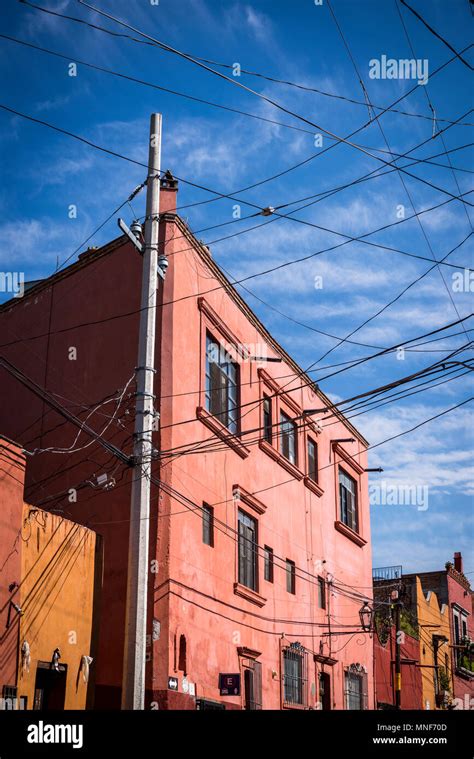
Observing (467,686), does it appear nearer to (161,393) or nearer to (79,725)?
(161,393)

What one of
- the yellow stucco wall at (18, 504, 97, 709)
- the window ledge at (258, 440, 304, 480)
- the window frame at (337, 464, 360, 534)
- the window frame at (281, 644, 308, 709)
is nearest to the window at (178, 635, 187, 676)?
the yellow stucco wall at (18, 504, 97, 709)

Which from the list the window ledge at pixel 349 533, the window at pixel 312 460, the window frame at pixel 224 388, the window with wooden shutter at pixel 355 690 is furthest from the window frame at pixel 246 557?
the window with wooden shutter at pixel 355 690

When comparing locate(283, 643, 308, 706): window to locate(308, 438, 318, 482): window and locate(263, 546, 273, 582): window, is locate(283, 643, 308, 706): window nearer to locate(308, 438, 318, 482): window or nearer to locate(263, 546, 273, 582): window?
locate(263, 546, 273, 582): window

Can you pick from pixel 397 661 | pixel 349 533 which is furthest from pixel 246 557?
pixel 397 661

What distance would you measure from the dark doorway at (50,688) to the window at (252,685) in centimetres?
622

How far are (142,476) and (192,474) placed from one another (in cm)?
606

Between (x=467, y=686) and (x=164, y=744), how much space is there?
133ft

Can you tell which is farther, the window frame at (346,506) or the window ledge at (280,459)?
the window frame at (346,506)

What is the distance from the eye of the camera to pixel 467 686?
47.5 m

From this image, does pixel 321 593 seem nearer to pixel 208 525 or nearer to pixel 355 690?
pixel 355 690

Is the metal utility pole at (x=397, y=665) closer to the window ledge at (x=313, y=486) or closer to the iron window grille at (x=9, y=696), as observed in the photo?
the window ledge at (x=313, y=486)

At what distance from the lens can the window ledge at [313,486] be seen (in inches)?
1127

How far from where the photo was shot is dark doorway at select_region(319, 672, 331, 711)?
2762 cm

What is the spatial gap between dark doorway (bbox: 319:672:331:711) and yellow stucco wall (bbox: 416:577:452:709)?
1272cm
